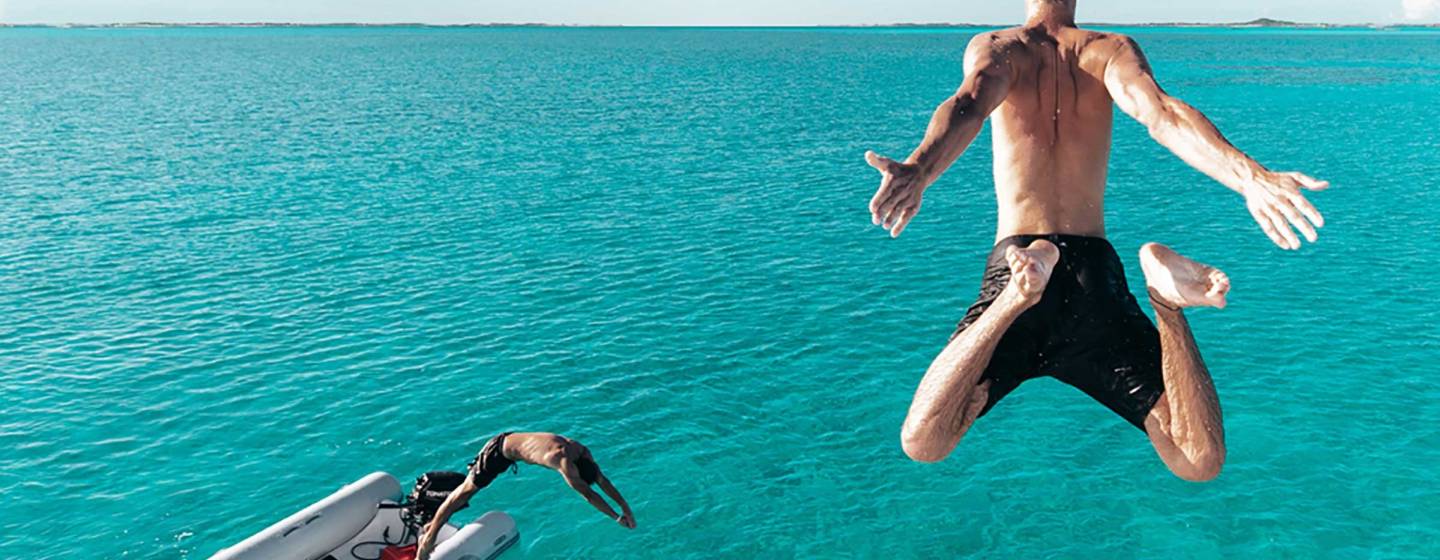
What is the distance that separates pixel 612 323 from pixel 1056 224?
2032 centimetres

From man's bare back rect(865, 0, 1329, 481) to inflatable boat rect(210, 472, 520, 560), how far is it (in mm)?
9816

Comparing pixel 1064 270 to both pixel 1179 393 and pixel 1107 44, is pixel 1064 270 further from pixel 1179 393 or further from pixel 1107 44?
pixel 1107 44

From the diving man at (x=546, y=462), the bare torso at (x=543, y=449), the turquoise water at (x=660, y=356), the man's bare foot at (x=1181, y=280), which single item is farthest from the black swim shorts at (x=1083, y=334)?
the turquoise water at (x=660, y=356)

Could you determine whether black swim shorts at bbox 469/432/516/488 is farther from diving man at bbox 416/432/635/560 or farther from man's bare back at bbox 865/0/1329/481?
man's bare back at bbox 865/0/1329/481

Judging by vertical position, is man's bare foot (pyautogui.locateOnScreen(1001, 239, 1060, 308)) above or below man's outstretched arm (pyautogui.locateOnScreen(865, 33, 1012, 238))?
below

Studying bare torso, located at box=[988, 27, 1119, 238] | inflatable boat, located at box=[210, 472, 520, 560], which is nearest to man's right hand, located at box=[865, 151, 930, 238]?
bare torso, located at box=[988, 27, 1119, 238]

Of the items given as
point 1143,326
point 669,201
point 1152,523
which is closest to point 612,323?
point 1152,523

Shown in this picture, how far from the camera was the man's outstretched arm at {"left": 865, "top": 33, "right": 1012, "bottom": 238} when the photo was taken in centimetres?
683

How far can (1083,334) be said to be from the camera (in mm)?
8789

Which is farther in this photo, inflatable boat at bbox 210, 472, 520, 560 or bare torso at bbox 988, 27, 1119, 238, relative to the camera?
inflatable boat at bbox 210, 472, 520, 560

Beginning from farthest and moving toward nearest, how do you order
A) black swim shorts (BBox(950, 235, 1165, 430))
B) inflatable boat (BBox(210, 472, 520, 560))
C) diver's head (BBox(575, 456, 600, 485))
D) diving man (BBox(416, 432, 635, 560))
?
inflatable boat (BBox(210, 472, 520, 560)) < diver's head (BBox(575, 456, 600, 485)) < diving man (BBox(416, 432, 635, 560)) < black swim shorts (BBox(950, 235, 1165, 430))

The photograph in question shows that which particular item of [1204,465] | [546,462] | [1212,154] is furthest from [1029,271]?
[546,462]

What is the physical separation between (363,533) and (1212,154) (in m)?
14.5

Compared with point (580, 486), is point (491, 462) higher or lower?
lower
